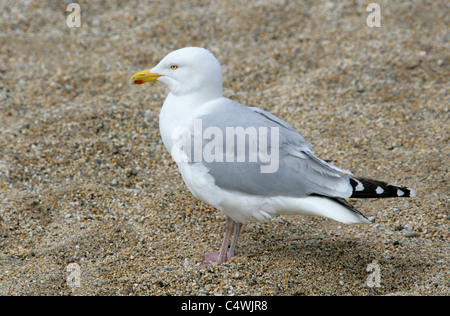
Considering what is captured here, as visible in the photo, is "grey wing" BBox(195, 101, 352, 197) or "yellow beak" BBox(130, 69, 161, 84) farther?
"yellow beak" BBox(130, 69, 161, 84)

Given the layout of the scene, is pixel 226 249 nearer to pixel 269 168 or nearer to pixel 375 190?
pixel 269 168

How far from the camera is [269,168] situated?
3.21 m

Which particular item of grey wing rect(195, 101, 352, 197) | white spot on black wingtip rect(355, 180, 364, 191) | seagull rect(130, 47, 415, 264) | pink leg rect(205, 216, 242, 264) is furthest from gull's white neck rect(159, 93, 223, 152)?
white spot on black wingtip rect(355, 180, 364, 191)

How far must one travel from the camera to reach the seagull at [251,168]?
10.5 ft

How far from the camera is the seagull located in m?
3.19

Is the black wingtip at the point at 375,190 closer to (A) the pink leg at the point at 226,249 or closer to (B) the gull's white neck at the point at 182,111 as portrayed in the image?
(A) the pink leg at the point at 226,249

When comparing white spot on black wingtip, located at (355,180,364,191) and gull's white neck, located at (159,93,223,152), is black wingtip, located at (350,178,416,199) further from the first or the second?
gull's white neck, located at (159,93,223,152)

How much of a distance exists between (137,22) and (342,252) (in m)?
3.80

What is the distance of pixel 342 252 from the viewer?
3.57m

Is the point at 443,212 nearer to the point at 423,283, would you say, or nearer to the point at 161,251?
the point at 423,283

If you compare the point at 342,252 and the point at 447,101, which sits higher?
the point at 447,101

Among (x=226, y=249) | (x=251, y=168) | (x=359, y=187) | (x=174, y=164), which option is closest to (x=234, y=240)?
(x=226, y=249)

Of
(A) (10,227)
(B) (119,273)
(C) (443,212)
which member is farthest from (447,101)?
(A) (10,227)

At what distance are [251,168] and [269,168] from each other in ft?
0.35
